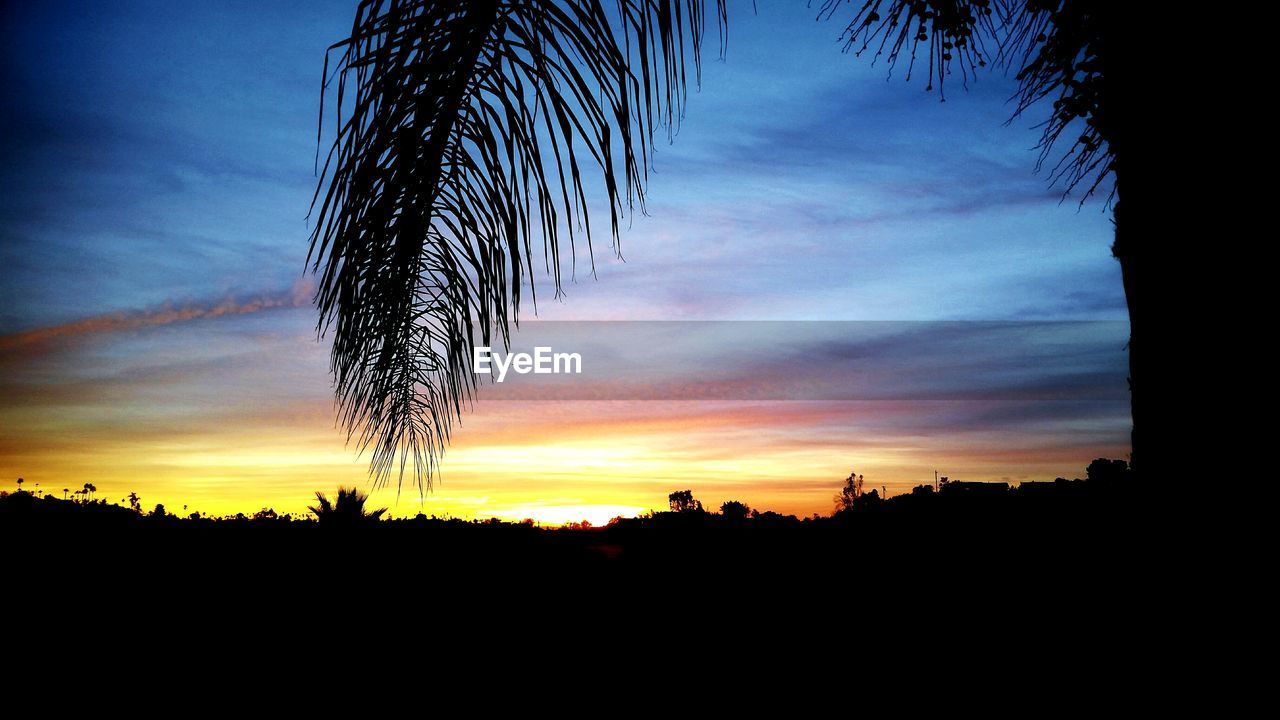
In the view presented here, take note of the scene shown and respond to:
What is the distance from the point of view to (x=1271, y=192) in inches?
58.4

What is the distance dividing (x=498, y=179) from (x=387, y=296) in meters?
0.64

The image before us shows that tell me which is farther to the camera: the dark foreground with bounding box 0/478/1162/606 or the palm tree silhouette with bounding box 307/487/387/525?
the palm tree silhouette with bounding box 307/487/387/525

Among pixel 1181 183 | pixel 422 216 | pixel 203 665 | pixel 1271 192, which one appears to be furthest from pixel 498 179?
pixel 203 665

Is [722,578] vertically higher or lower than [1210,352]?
lower

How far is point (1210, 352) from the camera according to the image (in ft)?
5.10

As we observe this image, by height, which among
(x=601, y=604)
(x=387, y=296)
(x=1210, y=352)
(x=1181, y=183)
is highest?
(x=1181, y=183)

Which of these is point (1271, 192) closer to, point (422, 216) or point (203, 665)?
point (422, 216)

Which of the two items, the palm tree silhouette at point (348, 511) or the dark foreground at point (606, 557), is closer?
the dark foreground at point (606, 557)

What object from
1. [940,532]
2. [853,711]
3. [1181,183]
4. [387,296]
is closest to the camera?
[1181,183]

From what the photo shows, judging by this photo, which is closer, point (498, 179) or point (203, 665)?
point (498, 179)

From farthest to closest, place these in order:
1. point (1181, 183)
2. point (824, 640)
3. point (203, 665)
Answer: point (824, 640), point (203, 665), point (1181, 183)

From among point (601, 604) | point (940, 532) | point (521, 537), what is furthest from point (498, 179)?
point (521, 537)

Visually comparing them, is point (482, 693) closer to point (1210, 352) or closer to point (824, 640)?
point (824, 640)

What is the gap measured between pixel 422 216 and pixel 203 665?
4.94 metres
